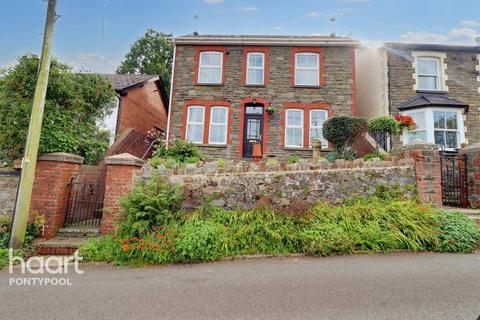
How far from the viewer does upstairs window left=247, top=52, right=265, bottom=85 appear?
42.5ft

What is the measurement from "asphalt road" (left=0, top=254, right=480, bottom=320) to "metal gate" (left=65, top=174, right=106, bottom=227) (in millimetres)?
1954

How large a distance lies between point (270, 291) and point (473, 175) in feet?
22.8

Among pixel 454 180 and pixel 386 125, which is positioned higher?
pixel 386 125

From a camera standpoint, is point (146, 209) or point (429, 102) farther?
point (429, 102)

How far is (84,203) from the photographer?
244 inches

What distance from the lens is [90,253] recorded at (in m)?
4.80

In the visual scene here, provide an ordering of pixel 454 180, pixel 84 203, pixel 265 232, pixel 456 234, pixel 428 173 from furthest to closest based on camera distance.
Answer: pixel 454 180 → pixel 84 203 → pixel 428 173 → pixel 265 232 → pixel 456 234

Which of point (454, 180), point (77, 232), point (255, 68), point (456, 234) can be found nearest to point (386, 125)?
point (454, 180)

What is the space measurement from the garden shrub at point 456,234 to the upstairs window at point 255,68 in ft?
32.6

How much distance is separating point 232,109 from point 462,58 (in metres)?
12.1

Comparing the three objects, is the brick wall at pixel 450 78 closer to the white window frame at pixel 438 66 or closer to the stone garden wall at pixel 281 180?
the white window frame at pixel 438 66

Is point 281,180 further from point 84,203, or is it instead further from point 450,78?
point 450,78

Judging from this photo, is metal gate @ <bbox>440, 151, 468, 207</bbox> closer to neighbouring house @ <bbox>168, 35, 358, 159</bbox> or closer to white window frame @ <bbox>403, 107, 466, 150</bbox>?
white window frame @ <bbox>403, 107, 466, 150</bbox>

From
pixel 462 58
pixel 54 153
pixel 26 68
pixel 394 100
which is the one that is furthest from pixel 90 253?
pixel 462 58
